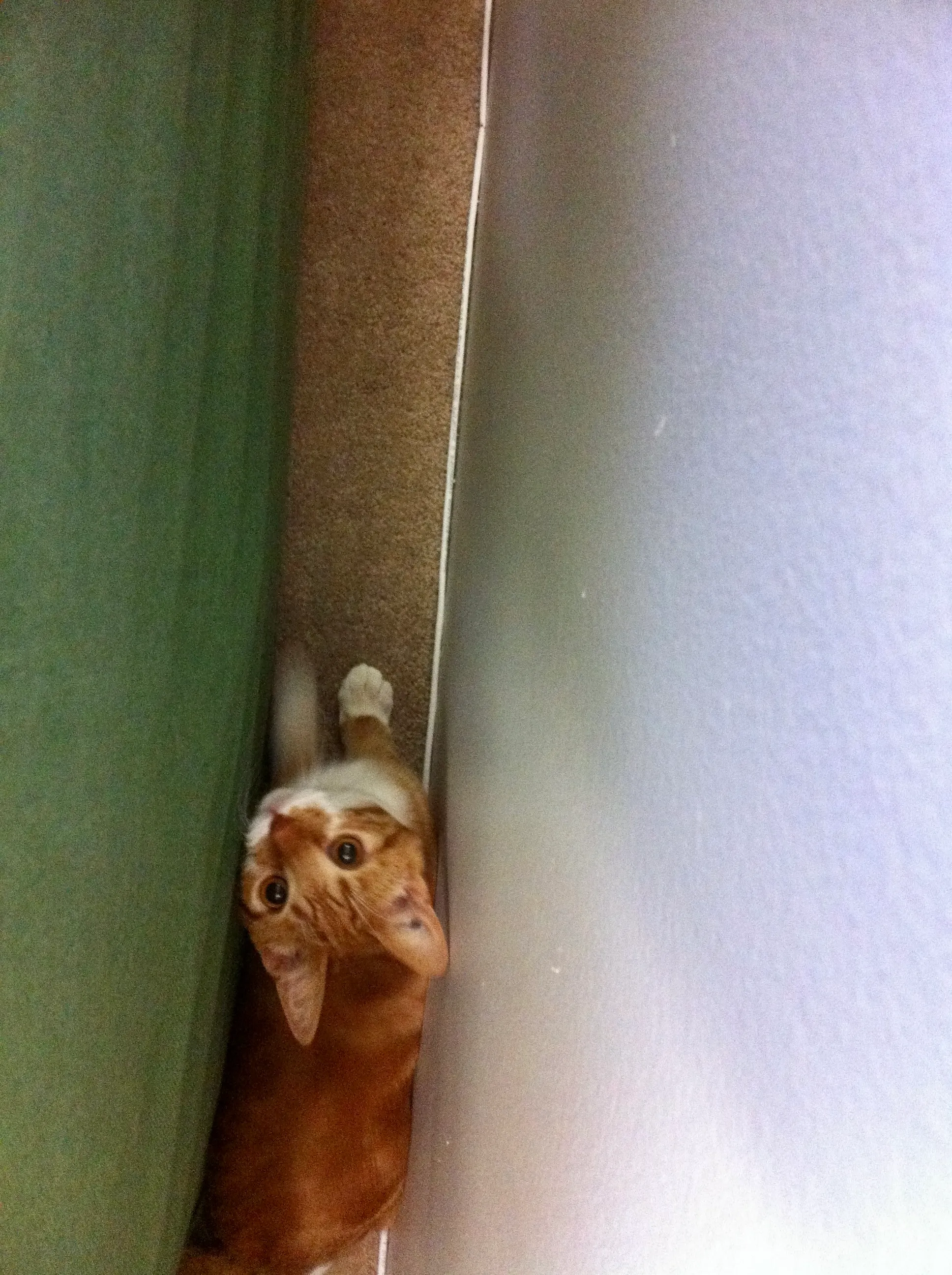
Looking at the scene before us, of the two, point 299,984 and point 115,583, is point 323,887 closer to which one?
point 299,984

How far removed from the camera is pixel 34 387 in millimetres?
809

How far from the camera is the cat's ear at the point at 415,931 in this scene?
1105 mm

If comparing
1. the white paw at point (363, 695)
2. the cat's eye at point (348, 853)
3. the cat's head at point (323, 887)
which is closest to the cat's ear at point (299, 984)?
the cat's head at point (323, 887)

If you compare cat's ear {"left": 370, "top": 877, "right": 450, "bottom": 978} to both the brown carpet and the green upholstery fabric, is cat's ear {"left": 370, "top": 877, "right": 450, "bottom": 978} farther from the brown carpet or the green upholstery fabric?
the brown carpet

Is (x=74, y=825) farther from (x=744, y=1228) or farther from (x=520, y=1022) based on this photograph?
(x=744, y=1228)

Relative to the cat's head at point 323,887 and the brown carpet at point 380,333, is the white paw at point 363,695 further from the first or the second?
the cat's head at point 323,887

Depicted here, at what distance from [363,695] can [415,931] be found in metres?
0.43

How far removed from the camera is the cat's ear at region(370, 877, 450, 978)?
1105 millimetres

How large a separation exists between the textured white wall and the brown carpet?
0.52 m

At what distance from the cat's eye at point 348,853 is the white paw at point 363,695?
0.27 meters

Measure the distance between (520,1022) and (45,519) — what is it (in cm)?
61

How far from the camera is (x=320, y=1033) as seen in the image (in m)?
1.24

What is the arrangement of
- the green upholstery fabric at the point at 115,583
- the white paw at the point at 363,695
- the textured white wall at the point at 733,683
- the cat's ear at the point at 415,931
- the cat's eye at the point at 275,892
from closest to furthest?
1. the textured white wall at the point at 733,683
2. the green upholstery fabric at the point at 115,583
3. the cat's ear at the point at 415,931
4. the cat's eye at the point at 275,892
5. the white paw at the point at 363,695

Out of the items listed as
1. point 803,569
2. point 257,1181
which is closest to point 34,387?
point 803,569
